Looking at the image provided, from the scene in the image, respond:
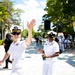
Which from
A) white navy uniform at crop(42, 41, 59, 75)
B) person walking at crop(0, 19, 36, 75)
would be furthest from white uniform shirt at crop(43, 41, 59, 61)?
person walking at crop(0, 19, 36, 75)

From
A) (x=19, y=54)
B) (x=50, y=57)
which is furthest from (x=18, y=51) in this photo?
(x=50, y=57)

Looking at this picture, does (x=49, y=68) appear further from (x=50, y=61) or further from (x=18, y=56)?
(x=18, y=56)

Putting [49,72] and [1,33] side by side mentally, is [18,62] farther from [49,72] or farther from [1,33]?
[1,33]

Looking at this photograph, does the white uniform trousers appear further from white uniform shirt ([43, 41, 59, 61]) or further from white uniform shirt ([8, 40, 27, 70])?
white uniform shirt ([8, 40, 27, 70])

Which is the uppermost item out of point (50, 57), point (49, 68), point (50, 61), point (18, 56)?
point (18, 56)

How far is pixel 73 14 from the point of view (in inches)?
1479

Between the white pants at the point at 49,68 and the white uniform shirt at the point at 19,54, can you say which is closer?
the white uniform shirt at the point at 19,54

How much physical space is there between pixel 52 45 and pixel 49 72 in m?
0.69

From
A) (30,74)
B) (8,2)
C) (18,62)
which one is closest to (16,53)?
(18,62)

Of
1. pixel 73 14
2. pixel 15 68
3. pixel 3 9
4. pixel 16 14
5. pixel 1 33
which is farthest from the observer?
pixel 16 14

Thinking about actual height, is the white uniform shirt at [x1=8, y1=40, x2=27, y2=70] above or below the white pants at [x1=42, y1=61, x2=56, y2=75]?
above

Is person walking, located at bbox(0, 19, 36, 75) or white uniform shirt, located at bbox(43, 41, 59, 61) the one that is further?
white uniform shirt, located at bbox(43, 41, 59, 61)

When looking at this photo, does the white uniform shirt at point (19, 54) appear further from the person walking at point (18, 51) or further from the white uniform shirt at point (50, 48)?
the white uniform shirt at point (50, 48)

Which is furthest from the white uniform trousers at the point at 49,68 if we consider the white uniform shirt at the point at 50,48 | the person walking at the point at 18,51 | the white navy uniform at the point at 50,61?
the person walking at the point at 18,51
